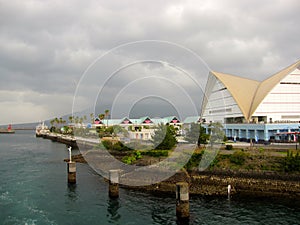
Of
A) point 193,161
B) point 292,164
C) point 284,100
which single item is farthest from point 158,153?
point 284,100

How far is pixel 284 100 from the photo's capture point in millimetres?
59312

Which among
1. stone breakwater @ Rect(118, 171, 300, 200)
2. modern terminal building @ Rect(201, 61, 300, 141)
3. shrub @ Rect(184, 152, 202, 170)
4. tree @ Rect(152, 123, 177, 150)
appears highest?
modern terminal building @ Rect(201, 61, 300, 141)

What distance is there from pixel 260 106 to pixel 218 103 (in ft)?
50.5

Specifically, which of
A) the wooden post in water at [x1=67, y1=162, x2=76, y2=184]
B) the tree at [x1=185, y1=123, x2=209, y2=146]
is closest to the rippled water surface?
the wooden post in water at [x1=67, y1=162, x2=76, y2=184]

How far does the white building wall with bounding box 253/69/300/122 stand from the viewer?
5897 cm

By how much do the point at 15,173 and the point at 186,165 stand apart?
24002mm

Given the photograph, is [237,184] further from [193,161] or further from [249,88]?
[249,88]

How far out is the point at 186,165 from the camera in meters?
32.1

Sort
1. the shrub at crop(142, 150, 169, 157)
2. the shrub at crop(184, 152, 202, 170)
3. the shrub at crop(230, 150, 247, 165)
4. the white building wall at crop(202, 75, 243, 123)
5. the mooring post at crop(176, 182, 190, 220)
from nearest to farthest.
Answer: the mooring post at crop(176, 182, 190, 220) → the shrub at crop(230, 150, 247, 165) → the shrub at crop(184, 152, 202, 170) → the shrub at crop(142, 150, 169, 157) → the white building wall at crop(202, 75, 243, 123)

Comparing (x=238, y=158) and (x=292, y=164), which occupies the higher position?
(x=238, y=158)

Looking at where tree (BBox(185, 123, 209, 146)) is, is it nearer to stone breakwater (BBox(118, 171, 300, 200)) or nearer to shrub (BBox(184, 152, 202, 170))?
shrub (BBox(184, 152, 202, 170))

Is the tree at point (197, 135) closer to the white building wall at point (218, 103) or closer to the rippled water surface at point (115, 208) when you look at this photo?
the rippled water surface at point (115, 208)

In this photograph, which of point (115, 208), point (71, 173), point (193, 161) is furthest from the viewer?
point (193, 161)

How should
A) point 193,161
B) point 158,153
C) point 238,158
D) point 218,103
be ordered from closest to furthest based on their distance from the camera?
1. point 238,158
2. point 193,161
3. point 158,153
4. point 218,103
